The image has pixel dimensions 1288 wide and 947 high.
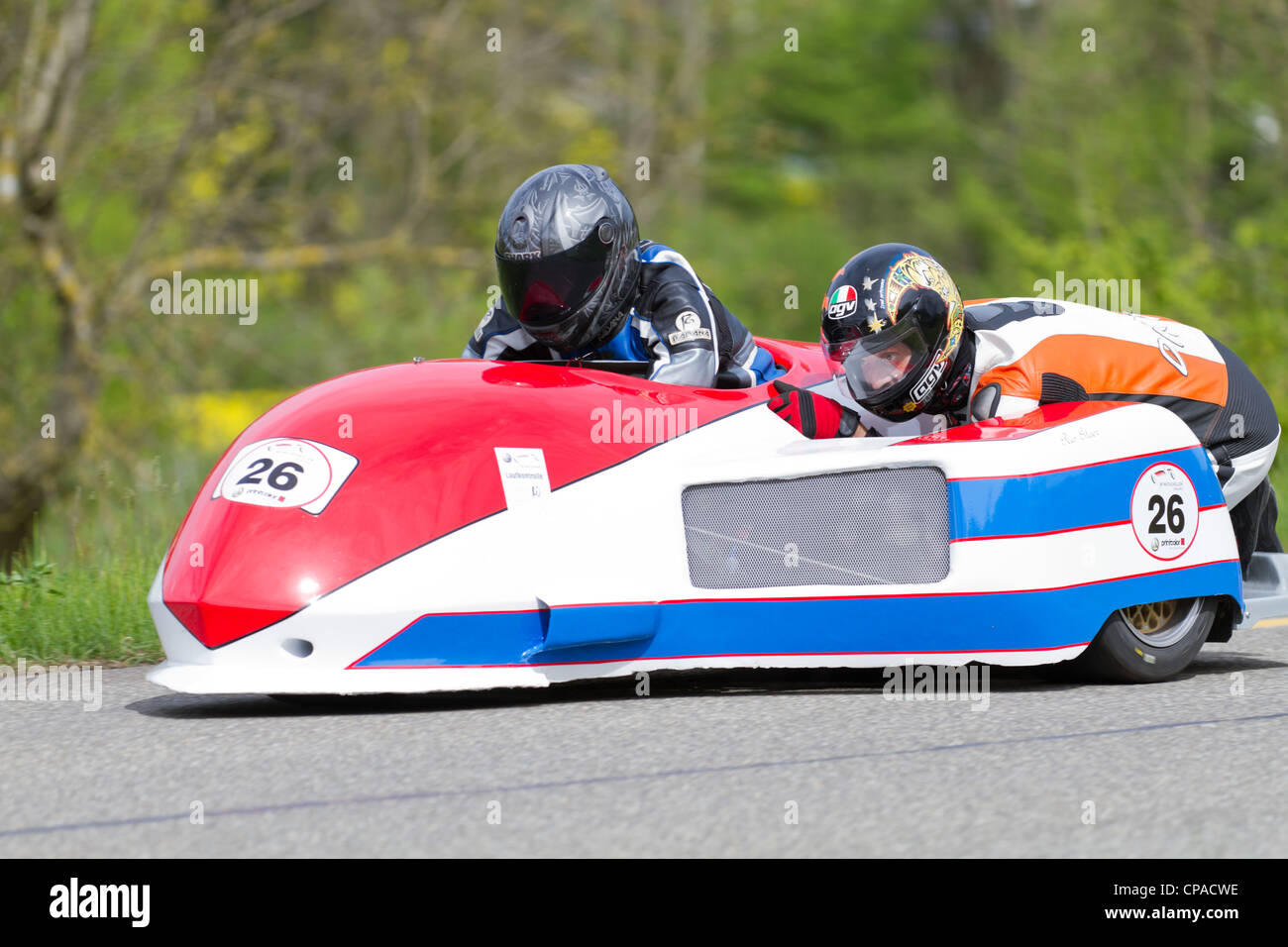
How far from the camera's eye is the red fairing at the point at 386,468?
4.19 metres

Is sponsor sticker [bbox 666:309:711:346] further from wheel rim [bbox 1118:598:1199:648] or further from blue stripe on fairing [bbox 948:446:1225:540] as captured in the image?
wheel rim [bbox 1118:598:1199:648]

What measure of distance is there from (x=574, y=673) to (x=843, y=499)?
90 centimetres

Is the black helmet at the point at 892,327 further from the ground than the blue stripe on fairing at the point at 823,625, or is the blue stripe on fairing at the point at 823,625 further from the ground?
the black helmet at the point at 892,327

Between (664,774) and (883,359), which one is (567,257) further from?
(664,774)

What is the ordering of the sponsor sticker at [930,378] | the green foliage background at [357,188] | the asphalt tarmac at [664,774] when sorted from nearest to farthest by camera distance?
the asphalt tarmac at [664,774] → the sponsor sticker at [930,378] → the green foliage background at [357,188]

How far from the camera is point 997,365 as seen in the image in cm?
518

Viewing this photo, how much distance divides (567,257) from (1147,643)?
2203 millimetres

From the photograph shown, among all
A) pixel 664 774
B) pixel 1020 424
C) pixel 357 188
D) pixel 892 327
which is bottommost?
pixel 664 774

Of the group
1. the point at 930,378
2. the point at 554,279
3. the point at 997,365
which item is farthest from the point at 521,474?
the point at 997,365

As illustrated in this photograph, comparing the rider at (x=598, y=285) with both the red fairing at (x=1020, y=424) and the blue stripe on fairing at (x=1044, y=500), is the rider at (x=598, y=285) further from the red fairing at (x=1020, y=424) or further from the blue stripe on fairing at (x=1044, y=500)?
the blue stripe on fairing at (x=1044, y=500)

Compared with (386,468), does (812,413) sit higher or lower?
higher

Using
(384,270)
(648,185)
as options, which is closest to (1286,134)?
(648,185)

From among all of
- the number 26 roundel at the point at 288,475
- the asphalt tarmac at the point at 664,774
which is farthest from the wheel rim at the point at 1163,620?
the number 26 roundel at the point at 288,475

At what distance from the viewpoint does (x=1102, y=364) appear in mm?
5172
